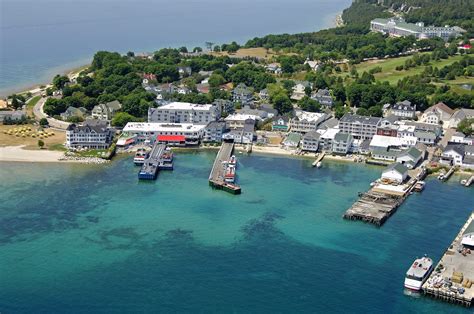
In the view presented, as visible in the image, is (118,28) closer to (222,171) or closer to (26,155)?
(26,155)

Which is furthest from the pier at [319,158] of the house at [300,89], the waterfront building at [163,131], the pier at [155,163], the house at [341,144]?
the house at [300,89]

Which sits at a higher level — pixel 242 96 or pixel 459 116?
pixel 242 96

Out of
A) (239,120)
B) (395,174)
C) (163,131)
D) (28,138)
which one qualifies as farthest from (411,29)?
(28,138)

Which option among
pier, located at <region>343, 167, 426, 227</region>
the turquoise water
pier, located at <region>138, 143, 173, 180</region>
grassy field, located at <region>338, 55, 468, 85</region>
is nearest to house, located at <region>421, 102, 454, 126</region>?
A: grassy field, located at <region>338, 55, 468, 85</region>

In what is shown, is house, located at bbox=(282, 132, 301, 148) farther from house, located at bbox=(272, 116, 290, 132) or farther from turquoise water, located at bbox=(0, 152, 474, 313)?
turquoise water, located at bbox=(0, 152, 474, 313)

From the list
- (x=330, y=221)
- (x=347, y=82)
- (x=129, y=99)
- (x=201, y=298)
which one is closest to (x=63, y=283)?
(x=201, y=298)

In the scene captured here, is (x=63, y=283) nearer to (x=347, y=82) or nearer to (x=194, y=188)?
(x=194, y=188)
